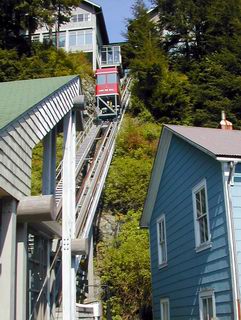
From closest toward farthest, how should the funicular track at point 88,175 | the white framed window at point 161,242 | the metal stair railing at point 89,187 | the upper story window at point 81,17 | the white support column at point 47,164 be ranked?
the white support column at point 47,164, the funicular track at point 88,175, the white framed window at point 161,242, the metal stair railing at point 89,187, the upper story window at point 81,17

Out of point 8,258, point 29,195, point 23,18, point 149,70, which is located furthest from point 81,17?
point 8,258

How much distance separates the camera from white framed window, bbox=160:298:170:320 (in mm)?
14198

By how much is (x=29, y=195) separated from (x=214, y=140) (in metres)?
6.51

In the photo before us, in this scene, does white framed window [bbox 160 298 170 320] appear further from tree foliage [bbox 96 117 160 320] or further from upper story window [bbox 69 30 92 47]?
upper story window [bbox 69 30 92 47]

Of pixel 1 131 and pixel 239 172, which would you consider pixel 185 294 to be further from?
pixel 1 131

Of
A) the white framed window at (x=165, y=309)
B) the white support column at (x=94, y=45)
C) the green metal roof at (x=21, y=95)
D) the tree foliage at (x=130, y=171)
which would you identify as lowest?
the white framed window at (x=165, y=309)

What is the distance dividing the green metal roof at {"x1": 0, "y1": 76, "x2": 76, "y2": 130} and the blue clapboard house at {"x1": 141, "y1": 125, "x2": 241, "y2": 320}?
3.50 m

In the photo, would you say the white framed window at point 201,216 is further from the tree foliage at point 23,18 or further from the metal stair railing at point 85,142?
the tree foliage at point 23,18

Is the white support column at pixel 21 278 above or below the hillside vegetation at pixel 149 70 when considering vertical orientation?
below

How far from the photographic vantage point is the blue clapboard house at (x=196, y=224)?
986cm

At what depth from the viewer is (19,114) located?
597cm

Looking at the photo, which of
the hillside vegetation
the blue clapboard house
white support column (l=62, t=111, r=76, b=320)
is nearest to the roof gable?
the blue clapboard house

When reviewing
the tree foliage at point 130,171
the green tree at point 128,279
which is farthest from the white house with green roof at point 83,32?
the green tree at point 128,279

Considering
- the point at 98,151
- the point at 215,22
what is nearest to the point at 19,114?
the point at 98,151
